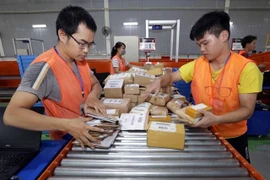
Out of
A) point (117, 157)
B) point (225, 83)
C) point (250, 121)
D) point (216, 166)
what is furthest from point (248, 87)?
point (250, 121)

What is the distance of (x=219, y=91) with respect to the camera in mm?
1179

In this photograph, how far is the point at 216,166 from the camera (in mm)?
767

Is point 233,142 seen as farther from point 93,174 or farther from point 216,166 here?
point 93,174

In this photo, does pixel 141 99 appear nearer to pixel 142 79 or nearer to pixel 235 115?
pixel 142 79

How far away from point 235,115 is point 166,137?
1.65 feet

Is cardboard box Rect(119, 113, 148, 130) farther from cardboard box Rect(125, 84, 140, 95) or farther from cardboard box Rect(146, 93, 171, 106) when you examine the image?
cardboard box Rect(125, 84, 140, 95)

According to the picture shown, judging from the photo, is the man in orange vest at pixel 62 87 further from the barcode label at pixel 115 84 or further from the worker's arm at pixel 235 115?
the worker's arm at pixel 235 115

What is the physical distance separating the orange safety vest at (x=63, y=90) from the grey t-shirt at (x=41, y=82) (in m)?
0.03

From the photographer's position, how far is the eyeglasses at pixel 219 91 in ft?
3.76

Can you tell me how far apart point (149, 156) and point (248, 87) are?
81 centimetres

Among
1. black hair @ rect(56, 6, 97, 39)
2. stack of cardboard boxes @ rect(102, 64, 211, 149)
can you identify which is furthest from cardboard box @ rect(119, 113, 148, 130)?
black hair @ rect(56, 6, 97, 39)

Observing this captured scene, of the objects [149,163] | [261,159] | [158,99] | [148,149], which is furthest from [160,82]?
[261,159]

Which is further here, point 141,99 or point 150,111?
point 141,99

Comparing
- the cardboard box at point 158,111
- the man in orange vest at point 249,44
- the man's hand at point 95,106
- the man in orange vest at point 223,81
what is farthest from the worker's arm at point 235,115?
the man in orange vest at point 249,44
